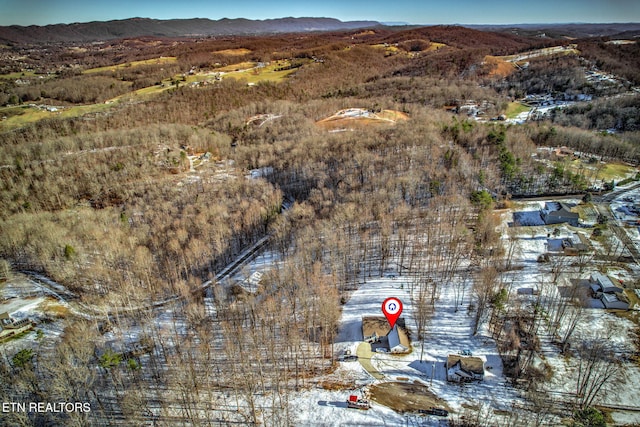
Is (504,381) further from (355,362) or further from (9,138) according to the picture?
(9,138)

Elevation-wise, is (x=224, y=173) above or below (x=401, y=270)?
above

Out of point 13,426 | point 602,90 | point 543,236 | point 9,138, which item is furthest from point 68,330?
point 602,90

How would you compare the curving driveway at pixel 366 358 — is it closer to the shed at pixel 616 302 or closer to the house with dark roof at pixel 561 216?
the shed at pixel 616 302

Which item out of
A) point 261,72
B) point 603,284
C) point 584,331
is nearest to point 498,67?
point 261,72

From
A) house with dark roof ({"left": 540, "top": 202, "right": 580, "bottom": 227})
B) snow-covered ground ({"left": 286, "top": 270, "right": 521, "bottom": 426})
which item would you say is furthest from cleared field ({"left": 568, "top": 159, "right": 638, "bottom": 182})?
snow-covered ground ({"left": 286, "top": 270, "right": 521, "bottom": 426})

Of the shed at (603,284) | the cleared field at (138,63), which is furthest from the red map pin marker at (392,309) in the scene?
the cleared field at (138,63)

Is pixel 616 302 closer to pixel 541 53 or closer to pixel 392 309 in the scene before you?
pixel 392 309
